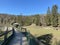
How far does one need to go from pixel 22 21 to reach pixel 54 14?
2714cm

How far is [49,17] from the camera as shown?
85875 mm

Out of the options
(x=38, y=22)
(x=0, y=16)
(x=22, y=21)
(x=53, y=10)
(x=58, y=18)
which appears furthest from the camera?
(x=0, y=16)

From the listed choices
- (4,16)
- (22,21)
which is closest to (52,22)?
Result: (22,21)

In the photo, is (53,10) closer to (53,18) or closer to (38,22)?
(53,18)

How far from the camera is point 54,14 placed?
8288 centimetres

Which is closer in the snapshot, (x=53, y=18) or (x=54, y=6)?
(x=53, y=18)

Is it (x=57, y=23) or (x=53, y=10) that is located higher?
(x=53, y=10)

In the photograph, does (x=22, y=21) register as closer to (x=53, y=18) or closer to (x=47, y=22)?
(x=47, y=22)

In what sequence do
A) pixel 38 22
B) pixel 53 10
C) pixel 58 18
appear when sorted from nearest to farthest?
1. pixel 58 18
2. pixel 53 10
3. pixel 38 22

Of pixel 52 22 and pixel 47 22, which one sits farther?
pixel 47 22

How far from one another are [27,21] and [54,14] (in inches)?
857

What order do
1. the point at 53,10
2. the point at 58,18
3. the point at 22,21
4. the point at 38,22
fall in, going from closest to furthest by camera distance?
the point at 58,18 → the point at 53,10 → the point at 38,22 → the point at 22,21

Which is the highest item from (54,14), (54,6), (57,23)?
(54,6)

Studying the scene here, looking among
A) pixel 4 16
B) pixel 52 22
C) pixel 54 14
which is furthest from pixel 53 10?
pixel 4 16
